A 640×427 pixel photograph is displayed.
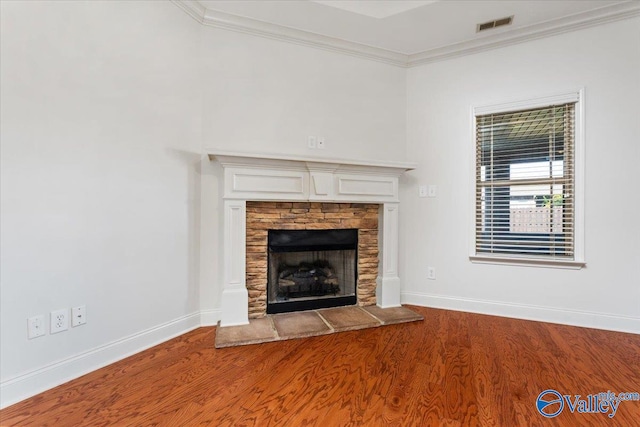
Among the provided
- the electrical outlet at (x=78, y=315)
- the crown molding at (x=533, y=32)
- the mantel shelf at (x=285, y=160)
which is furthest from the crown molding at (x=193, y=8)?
the electrical outlet at (x=78, y=315)

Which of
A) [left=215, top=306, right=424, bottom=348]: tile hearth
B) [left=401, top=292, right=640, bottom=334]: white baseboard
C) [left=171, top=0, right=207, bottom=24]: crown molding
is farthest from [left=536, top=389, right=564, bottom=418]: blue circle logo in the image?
[left=171, top=0, right=207, bottom=24]: crown molding

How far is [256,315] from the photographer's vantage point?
2.52 m

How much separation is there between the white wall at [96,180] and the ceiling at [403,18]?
0.48 m

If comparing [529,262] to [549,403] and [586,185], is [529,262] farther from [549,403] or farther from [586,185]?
[549,403]

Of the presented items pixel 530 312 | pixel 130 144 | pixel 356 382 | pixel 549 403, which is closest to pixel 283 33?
pixel 130 144

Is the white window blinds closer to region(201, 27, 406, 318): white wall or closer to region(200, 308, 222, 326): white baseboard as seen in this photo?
region(201, 27, 406, 318): white wall

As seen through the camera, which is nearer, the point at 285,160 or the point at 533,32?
the point at 285,160

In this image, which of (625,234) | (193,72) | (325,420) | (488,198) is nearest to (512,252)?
(488,198)

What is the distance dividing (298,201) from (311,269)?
74 centimetres

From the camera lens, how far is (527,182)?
8.70 ft

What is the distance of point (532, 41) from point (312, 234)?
2.75 metres

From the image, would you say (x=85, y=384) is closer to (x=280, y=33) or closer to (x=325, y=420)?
(x=325, y=420)

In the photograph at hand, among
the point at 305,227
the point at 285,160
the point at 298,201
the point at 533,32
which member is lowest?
the point at 305,227

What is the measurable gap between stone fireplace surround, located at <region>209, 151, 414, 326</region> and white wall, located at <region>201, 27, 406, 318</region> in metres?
0.18
